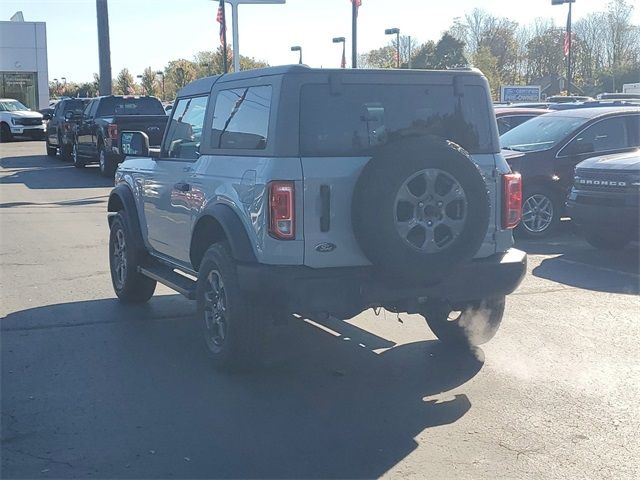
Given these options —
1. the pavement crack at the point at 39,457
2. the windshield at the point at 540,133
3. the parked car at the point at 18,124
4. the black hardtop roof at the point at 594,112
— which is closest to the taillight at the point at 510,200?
the pavement crack at the point at 39,457

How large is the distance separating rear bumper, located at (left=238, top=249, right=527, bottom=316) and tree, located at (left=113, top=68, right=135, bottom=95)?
212 feet

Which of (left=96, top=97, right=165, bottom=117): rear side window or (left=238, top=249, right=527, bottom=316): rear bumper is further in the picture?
(left=96, top=97, right=165, bottom=117): rear side window

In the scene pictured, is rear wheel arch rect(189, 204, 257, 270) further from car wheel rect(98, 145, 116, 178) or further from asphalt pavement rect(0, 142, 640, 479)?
car wheel rect(98, 145, 116, 178)

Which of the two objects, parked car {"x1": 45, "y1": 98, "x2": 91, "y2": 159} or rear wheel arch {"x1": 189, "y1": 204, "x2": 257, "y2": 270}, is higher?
parked car {"x1": 45, "y1": 98, "x2": 91, "y2": 159}

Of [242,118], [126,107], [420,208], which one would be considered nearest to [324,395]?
[420,208]

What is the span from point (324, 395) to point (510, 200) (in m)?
1.88

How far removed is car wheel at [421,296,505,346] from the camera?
624 cm

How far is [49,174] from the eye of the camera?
22.5m

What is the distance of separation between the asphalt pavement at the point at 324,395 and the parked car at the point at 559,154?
10.7 feet

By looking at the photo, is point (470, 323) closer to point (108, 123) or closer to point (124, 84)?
point (108, 123)

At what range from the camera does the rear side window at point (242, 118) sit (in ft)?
18.1

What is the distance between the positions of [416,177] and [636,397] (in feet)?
6.62

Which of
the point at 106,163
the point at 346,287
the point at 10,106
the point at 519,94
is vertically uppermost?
the point at 519,94

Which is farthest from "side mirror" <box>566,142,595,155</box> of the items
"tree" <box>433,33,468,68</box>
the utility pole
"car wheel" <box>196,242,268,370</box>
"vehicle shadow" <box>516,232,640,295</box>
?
"tree" <box>433,33,468,68</box>
